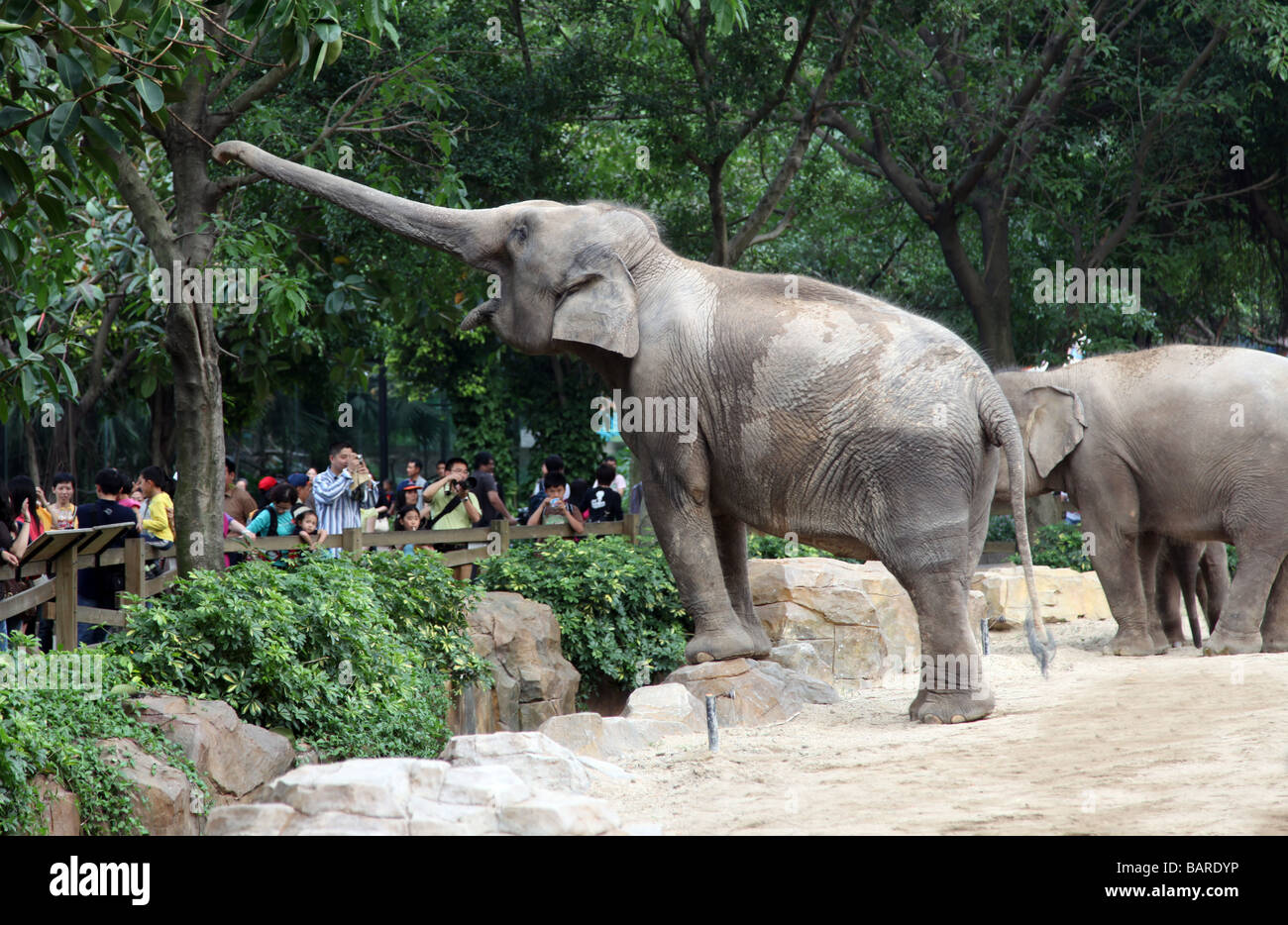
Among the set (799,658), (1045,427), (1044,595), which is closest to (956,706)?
(799,658)

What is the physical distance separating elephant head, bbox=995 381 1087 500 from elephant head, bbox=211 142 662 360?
429cm

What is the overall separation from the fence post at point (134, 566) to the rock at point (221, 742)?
1.57m

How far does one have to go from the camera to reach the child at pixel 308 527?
9.81 metres

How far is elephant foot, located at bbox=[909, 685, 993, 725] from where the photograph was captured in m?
7.22

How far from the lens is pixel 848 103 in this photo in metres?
14.5

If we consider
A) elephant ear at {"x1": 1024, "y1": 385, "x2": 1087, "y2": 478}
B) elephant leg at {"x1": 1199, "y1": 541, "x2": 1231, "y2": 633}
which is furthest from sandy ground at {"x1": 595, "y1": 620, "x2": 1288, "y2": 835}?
elephant leg at {"x1": 1199, "y1": 541, "x2": 1231, "y2": 633}

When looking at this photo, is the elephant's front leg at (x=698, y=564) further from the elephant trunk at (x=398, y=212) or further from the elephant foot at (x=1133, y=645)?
the elephant foot at (x=1133, y=645)

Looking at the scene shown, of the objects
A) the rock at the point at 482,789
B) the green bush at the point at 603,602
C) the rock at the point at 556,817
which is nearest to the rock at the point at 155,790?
the rock at the point at 482,789

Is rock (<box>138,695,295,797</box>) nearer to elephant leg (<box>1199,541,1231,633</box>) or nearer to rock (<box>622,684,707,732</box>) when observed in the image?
rock (<box>622,684,707,732</box>)

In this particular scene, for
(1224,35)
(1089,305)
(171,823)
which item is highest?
(1224,35)

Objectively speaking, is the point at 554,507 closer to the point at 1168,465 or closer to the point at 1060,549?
the point at 1168,465

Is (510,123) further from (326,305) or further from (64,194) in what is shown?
(64,194)

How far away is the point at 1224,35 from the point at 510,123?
8.25 meters
